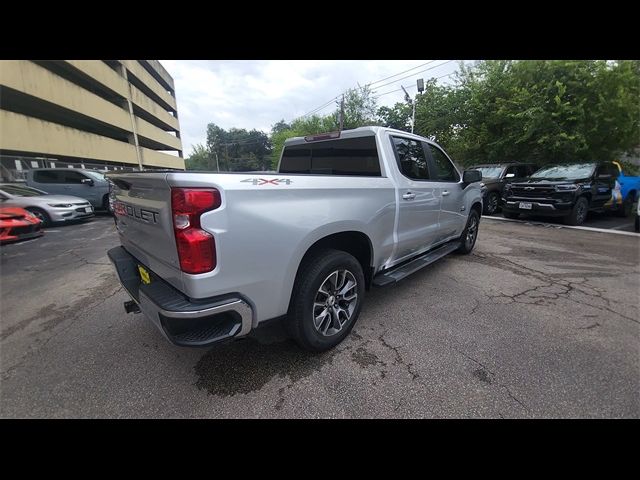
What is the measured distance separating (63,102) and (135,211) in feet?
65.0

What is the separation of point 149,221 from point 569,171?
35.1 ft

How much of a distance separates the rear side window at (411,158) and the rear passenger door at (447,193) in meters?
0.25

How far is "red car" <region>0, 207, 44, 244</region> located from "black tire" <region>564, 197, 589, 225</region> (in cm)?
1349

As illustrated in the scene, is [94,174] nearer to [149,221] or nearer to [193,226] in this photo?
[149,221]

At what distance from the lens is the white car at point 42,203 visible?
7.50 meters

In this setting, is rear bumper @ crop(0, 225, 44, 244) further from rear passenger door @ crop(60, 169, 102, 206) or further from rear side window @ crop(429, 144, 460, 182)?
rear side window @ crop(429, 144, 460, 182)

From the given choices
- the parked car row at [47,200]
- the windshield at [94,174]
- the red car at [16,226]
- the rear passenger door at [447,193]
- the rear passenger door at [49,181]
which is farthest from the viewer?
the windshield at [94,174]

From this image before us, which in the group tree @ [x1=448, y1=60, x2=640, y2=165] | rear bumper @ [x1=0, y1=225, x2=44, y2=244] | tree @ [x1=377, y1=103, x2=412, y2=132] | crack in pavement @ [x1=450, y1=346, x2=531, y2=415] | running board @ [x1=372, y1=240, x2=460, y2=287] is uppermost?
tree @ [x1=377, y1=103, x2=412, y2=132]

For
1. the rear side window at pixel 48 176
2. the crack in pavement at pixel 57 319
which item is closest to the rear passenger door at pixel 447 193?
the crack in pavement at pixel 57 319

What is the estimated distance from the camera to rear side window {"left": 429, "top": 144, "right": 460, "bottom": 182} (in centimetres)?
388

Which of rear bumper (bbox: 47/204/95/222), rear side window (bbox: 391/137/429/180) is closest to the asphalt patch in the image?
rear side window (bbox: 391/137/429/180)

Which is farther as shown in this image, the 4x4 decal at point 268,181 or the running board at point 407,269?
the running board at point 407,269

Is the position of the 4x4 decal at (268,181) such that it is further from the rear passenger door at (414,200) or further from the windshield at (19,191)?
the windshield at (19,191)

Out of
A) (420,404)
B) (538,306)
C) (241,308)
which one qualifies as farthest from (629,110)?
(241,308)
